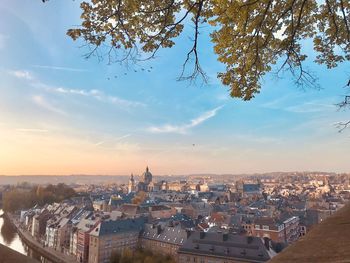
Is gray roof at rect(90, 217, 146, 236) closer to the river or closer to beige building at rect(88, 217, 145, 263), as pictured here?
beige building at rect(88, 217, 145, 263)

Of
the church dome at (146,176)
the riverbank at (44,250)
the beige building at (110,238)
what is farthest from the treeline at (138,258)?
the church dome at (146,176)

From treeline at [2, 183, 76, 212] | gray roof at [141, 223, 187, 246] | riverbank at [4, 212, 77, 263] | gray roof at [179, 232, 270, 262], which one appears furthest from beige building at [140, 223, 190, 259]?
treeline at [2, 183, 76, 212]

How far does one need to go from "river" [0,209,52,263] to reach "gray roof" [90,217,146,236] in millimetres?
7899

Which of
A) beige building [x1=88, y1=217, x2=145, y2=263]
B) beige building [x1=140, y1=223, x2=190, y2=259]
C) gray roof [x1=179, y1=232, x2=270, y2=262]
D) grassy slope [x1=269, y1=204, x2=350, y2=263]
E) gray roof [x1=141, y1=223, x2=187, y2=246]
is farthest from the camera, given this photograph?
beige building [x1=88, y1=217, x2=145, y2=263]

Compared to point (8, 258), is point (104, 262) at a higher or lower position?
lower

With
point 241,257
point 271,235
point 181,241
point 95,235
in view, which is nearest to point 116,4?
point 241,257

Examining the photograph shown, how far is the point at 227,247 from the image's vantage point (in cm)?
2870

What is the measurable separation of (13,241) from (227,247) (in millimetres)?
35164

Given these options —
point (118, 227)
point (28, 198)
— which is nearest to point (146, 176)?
point (28, 198)

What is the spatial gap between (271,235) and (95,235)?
782 inches

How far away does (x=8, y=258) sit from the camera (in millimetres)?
2422

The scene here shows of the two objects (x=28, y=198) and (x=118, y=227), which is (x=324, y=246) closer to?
A: (x=118, y=227)

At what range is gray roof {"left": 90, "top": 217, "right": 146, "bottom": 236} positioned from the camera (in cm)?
3619

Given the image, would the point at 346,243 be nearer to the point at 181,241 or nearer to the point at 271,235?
the point at 181,241
